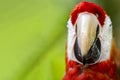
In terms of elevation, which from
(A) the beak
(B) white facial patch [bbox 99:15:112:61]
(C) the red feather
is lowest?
(B) white facial patch [bbox 99:15:112:61]

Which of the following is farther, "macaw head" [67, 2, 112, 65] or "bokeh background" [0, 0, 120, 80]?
"bokeh background" [0, 0, 120, 80]

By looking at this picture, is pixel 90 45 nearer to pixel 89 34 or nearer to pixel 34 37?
pixel 89 34

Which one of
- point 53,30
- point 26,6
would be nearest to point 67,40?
point 53,30

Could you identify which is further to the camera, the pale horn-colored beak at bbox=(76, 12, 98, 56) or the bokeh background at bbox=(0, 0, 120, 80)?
the bokeh background at bbox=(0, 0, 120, 80)

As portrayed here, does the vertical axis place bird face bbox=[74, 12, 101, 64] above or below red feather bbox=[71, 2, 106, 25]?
below

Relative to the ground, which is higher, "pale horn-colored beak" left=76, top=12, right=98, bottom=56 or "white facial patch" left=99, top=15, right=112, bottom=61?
"pale horn-colored beak" left=76, top=12, right=98, bottom=56

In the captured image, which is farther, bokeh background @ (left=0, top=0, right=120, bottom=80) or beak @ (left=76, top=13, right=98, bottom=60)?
bokeh background @ (left=0, top=0, right=120, bottom=80)
